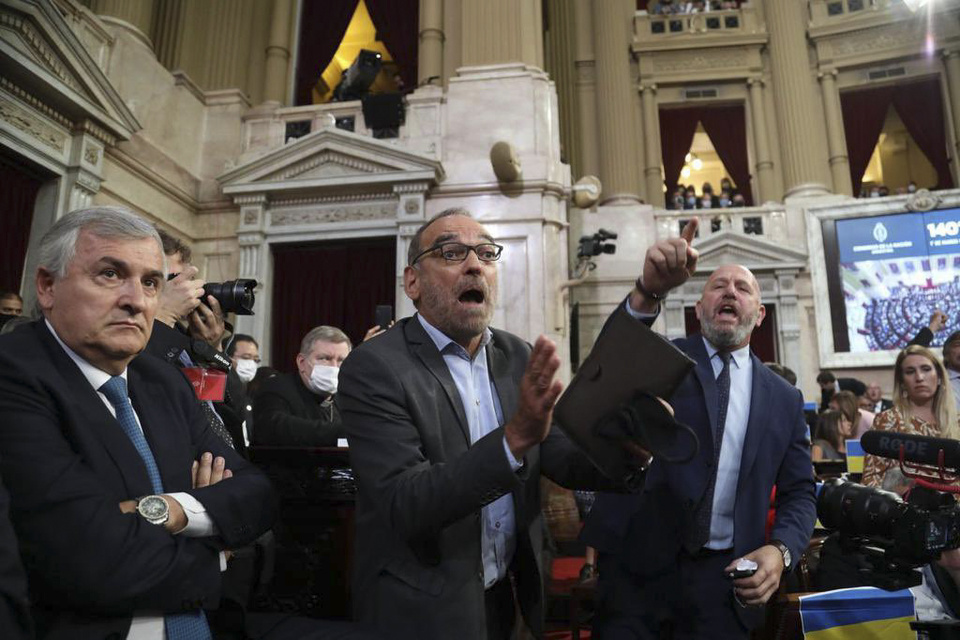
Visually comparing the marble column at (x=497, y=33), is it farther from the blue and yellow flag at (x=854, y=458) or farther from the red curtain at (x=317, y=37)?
the blue and yellow flag at (x=854, y=458)

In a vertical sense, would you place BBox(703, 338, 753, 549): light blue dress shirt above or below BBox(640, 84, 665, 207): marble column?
below

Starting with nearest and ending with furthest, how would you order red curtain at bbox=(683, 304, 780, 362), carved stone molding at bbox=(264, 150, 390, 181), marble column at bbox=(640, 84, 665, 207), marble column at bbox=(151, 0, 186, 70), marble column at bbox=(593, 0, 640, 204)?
carved stone molding at bbox=(264, 150, 390, 181) < marble column at bbox=(151, 0, 186, 70) < red curtain at bbox=(683, 304, 780, 362) < marble column at bbox=(593, 0, 640, 204) < marble column at bbox=(640, 84, 665, 207)

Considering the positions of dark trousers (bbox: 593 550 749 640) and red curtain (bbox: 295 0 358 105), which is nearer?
dark trousers (bbox: 593 550 749 640)

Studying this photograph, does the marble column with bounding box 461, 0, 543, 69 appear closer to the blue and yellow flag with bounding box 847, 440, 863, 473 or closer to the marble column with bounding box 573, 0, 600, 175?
the marble column with bounding box 573, 0, 600, 175

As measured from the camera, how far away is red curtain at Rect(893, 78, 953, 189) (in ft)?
40.3

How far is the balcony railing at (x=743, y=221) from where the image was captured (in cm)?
1033

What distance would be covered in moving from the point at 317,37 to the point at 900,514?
32.1 ft

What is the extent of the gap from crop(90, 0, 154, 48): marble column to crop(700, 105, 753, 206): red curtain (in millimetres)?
10757

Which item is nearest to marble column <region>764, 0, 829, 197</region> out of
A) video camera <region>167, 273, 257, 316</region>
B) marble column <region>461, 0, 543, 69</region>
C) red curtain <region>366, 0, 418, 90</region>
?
marble column <region>461, 0, 543, 69</region>

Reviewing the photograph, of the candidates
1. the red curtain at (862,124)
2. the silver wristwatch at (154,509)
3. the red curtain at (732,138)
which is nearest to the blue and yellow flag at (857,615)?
the silver wristwatch at (154,509)

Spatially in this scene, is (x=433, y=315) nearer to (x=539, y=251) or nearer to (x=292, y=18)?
(x=539, y=251)

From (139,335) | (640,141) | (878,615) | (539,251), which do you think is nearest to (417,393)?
(139,335)

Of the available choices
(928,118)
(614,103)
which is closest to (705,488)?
(614,103)

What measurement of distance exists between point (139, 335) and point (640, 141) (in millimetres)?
12730
